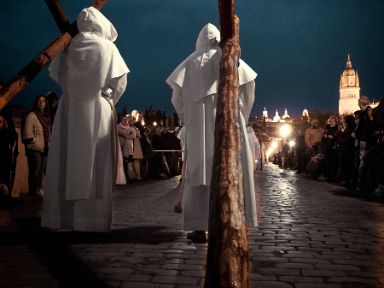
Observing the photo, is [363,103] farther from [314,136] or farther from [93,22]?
[93,22]

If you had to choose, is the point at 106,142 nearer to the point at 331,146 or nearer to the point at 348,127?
the point at 348,127

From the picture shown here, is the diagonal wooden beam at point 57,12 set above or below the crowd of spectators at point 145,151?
above

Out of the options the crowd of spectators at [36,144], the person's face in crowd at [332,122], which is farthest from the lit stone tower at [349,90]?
the crowd of spectators at [36,144]

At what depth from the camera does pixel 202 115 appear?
17.4ft

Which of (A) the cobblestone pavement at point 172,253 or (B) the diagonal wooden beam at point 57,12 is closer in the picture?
(A) the cobblestone pavement at point 172,253

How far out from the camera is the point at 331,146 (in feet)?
51.1

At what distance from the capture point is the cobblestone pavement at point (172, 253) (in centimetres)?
332

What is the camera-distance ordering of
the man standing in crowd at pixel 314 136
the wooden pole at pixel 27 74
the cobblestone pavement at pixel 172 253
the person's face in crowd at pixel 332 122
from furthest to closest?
the man standing in crowd at pixel 314 136, the person's face in crowd at pixel 332 122, the cobblestone pavement at pixel 172 253, the wooden pole at pixel 27 74

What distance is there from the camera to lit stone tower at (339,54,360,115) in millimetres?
159125

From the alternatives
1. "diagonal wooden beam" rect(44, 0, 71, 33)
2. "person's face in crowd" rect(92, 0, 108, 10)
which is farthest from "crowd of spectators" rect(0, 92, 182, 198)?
"diagonal wooden beam" rect(44, 0, 71, 33)

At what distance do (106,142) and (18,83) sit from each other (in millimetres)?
2181

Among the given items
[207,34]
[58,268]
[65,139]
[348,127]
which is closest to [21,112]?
[65,139]

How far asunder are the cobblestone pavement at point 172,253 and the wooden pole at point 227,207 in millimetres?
1219

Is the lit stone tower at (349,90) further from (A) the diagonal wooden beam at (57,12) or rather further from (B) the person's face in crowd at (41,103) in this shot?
(A) the diagonal wooden beam at (57,12)
